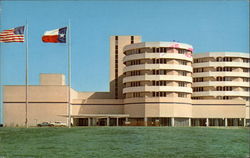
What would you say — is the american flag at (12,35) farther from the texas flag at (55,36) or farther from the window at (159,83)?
the window at (159,83)

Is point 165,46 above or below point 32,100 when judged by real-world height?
above

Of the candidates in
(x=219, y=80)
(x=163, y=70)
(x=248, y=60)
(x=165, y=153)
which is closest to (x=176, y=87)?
(x=163, y=70)

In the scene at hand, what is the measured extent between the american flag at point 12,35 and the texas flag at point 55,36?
17.8ft

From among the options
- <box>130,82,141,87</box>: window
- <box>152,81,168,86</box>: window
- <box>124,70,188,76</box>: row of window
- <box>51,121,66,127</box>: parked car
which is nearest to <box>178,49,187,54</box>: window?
<box>124,70,188,76</box>: row of window

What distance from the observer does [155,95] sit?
110 meters

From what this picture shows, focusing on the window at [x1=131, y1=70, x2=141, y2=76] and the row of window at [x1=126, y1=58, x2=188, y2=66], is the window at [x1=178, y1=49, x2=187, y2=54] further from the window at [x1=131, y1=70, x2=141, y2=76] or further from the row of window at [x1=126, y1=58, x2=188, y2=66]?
the window at [x1=131, y1=70, x2=141, y2=76]

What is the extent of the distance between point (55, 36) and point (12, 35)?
9.37 m

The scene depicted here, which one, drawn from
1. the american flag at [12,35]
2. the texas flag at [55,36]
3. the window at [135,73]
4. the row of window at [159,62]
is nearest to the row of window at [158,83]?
the window at [135,73]

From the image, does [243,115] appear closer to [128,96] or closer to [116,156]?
[128,96]

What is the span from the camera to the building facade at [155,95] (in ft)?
355

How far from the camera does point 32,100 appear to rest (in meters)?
108

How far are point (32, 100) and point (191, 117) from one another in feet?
143

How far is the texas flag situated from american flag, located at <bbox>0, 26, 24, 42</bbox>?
17.8ft

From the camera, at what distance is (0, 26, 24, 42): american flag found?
67.9m
